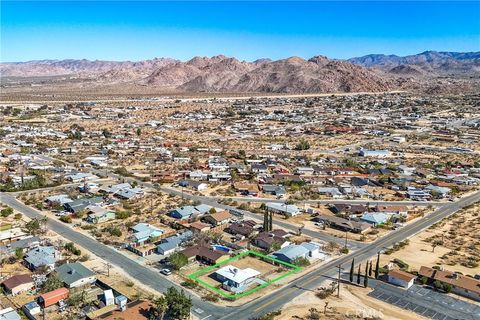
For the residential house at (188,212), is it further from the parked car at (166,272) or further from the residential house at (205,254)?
the parked car at (166,272)

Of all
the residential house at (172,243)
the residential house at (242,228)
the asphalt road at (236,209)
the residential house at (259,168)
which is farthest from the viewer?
the residential house at (259,168)

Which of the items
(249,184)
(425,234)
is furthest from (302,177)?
(425,234)

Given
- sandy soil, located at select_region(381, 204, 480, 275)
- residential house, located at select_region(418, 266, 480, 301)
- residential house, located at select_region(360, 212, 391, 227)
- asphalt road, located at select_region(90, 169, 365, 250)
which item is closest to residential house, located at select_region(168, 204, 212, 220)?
asphalt road, located at select_region(90, 169, 365, 250)

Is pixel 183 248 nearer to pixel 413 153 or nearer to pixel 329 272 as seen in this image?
pixel 329 272

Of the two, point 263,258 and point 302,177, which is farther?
point 302,177

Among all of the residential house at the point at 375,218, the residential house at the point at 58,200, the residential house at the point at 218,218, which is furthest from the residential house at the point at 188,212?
the residential house at the point at 375,218

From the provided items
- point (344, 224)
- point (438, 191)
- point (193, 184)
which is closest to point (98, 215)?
point (193, 184)
